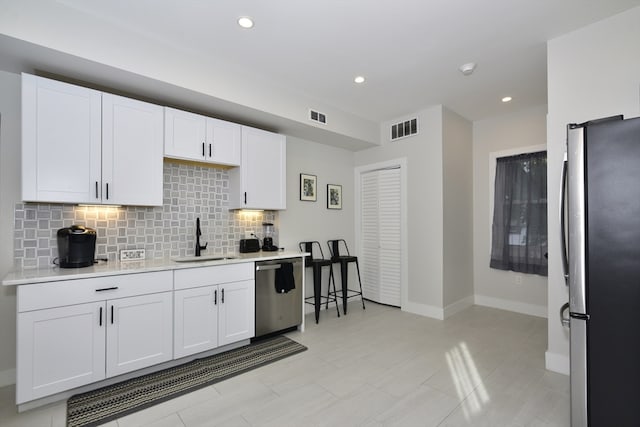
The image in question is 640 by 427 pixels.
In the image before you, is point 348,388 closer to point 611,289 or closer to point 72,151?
point 611,289

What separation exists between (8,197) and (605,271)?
4191 mm

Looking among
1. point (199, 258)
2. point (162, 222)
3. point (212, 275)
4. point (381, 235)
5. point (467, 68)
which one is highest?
point (467, 68)

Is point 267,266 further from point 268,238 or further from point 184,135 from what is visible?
point 184,135

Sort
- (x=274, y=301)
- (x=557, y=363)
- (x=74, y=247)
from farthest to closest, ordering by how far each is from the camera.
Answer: (x=274, y=301)
(x=557, y=363)
(x=74, y=247)

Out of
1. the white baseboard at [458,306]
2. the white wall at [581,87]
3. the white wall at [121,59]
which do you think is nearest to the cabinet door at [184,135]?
the white wall at [121,59]

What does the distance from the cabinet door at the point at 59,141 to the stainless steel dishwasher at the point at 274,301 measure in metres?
1.71

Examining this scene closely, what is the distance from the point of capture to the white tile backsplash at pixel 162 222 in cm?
252

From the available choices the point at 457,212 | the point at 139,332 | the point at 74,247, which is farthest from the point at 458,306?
the point at 74,247

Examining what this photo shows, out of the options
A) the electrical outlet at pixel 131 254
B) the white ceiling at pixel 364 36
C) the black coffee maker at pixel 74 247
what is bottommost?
the electrical outlet at pixel 131 254

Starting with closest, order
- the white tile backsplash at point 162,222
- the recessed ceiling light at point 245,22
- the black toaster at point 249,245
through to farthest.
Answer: the recessed ceiling light at point 245,22
the white tile backsplash at point 162,222
the black toaster at point 249,245

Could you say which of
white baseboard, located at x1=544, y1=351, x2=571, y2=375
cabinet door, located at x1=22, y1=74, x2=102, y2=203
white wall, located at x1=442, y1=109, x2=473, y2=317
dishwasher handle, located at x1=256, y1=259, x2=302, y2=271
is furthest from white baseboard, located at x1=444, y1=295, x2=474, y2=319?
cabinet door, located at x1=22, y1=74, x2=102, y2=203

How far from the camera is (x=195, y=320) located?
2.76 m

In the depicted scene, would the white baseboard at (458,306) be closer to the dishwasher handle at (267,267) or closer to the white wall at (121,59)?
the dishwasher handle at (267,267)

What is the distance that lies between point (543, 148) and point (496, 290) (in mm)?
2131
